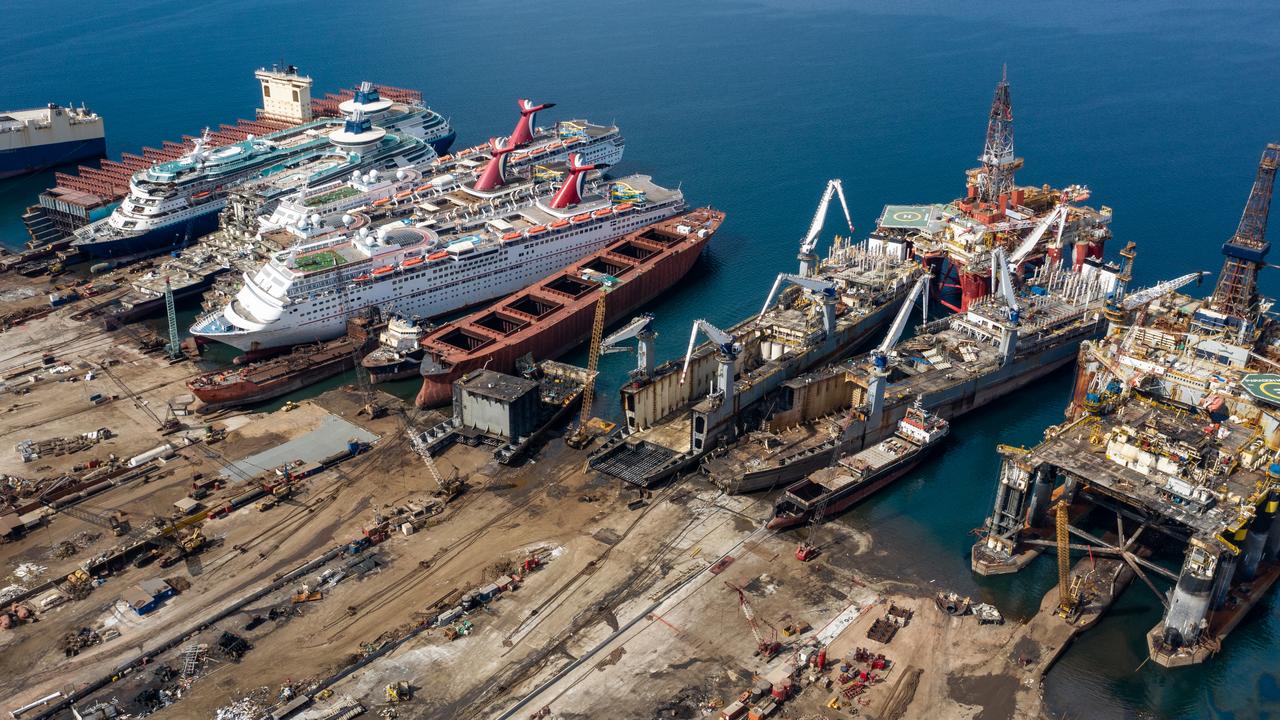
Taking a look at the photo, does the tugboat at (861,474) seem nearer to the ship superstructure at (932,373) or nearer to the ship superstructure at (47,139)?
the ship superstructure at (932,373)

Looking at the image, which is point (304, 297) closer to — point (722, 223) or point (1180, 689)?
point (722, 223)

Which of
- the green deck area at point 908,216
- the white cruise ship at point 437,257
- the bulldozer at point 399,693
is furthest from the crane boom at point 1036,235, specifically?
the bulldozer at point 399,693

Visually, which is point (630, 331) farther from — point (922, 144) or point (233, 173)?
point (922, 144)

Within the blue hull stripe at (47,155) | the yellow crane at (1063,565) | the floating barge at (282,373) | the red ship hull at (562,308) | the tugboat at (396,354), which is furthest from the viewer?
the blue hull stripe at (47,155)

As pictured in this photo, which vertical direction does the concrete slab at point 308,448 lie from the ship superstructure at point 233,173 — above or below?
below

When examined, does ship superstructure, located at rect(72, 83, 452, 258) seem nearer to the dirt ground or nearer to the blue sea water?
the blue sea water

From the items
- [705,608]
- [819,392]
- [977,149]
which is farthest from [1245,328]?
[977,149]
